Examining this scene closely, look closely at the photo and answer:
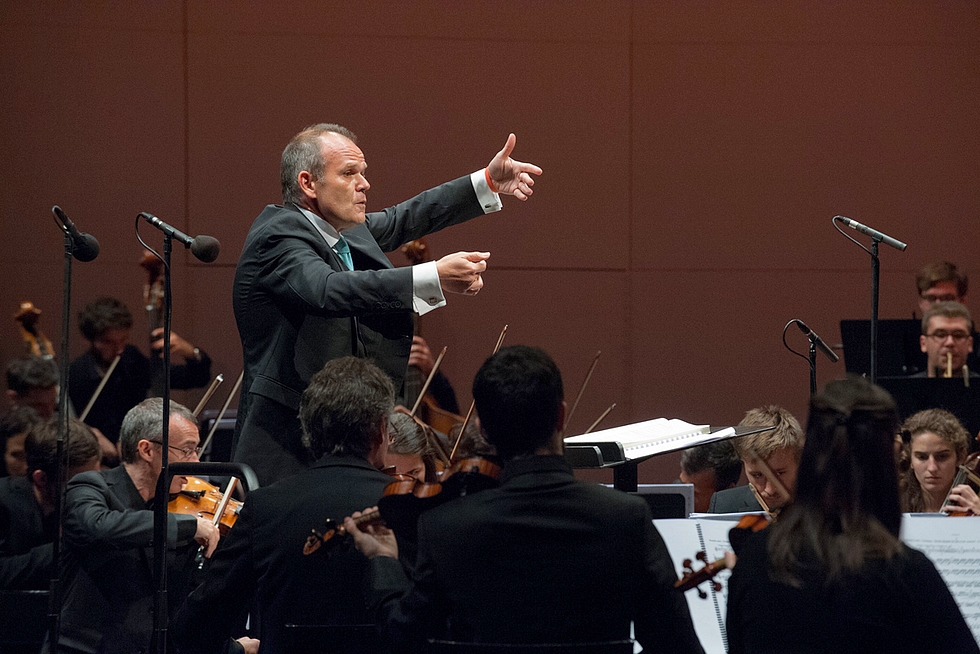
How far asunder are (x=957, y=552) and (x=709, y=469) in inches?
81.1

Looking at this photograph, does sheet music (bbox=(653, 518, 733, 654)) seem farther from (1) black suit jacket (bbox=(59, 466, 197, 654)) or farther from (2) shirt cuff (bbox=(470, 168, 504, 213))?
(1) black suit jacket (bbox=(59, 466, 197, 654))

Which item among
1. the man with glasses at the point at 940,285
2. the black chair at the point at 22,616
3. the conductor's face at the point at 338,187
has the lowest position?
the black chair at the point at 22,616

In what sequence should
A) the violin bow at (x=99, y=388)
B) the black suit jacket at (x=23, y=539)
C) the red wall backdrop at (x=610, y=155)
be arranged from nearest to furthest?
the black suit jacket at (x=23, y=539) → the violin bow at (x=99, y=388) → the red wall backdrop at (x=610, y=155)

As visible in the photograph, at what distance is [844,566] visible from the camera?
1.58m

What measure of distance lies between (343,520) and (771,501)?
1.77m

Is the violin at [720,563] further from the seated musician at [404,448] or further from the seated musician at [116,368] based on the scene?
the seated musician at [116,368]

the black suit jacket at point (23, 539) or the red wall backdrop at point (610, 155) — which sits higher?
the red wall backdrop at point (610, 155)

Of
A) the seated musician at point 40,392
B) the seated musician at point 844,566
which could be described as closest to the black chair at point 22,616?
the seated musician at point 40,392

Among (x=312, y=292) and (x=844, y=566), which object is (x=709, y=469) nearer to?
(x=312, y=292)

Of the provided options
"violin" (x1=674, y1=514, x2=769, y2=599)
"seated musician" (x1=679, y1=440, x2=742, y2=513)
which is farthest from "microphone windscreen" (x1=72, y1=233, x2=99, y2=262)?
"seated musician" (x1=679, y1=440, x2=742, y2=513)

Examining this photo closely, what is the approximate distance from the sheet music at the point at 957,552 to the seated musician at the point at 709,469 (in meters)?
1.97

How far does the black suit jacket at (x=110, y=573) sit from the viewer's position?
304cm

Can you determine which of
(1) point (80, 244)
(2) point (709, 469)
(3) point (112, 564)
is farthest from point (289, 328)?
(2) point (709, 469)

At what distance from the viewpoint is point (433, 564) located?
5.97ft
